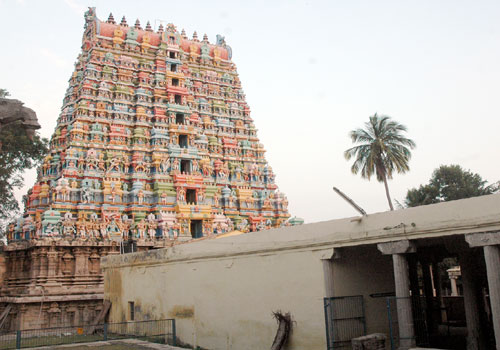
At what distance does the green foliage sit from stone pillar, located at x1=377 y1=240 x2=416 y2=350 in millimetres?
23608

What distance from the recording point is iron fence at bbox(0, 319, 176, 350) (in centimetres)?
1859

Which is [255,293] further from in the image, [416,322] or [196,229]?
[196,229]

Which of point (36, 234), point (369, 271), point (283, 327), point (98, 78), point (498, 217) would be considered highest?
point (98, 78)

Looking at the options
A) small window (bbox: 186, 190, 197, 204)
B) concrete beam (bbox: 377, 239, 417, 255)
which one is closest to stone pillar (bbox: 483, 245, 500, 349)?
concrete beam (bbox: 377, 239, 417, 255)

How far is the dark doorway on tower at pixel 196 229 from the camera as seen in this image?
105 feet

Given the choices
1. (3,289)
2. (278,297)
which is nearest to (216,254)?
(278,297)

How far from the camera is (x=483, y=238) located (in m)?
11.0

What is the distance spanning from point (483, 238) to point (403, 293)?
7.58 feet

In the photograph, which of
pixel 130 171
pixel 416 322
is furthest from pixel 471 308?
pixel 130 171

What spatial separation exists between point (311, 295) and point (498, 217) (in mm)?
5455

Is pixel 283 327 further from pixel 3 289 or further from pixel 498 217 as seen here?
pixel 3 289

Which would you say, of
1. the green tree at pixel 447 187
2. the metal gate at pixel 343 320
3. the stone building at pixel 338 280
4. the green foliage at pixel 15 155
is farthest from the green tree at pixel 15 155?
the green tree at pixel 447 187

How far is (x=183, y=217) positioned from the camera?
1211 inches

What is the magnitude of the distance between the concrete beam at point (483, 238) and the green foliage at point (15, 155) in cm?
2530
